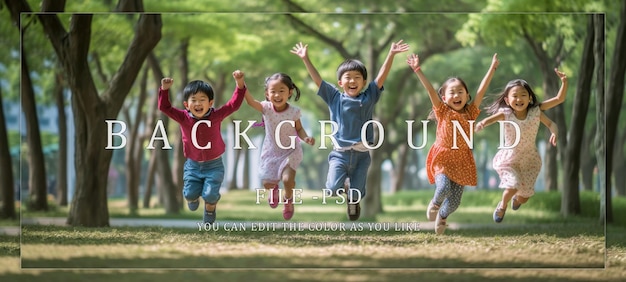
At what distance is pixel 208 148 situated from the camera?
10383 mm

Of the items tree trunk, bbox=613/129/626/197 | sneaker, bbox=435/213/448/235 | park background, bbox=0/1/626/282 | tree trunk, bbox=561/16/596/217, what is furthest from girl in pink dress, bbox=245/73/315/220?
tree trunk, bbox=613/129/626/197

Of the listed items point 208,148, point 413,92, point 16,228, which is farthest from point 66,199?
point 413,92

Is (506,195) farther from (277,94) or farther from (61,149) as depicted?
(61,149)

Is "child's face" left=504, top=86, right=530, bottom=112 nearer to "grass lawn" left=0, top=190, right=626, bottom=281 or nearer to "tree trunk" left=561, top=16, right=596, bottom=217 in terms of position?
"grass lawn" left=0, top=190, right=626, bottom=281

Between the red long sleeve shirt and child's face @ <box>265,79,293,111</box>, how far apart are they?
0.38m

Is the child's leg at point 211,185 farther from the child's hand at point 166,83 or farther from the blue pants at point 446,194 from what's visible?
the blue pants at point 446,194

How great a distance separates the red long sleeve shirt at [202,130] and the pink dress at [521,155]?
3018mm

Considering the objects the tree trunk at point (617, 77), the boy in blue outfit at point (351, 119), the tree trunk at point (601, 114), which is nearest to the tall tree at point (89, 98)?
the boy in blue outfit at point (351, 119)

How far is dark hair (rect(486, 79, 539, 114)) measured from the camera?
413 inches

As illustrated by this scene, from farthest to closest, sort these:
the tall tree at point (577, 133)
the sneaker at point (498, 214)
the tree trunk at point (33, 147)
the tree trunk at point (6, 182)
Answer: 1. the tree trunk at point (6, 182)
2. the tree trunk at point (33, 147)
3. the tall tree at point (577, 133)
4. the sneaker at point (498, 214)

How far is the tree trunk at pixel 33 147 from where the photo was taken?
41.7 feet

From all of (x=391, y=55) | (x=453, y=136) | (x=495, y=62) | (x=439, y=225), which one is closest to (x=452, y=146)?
(x=453, y=136)

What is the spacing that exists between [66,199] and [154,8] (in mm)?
9739

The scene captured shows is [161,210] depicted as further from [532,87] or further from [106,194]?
[532,87]
